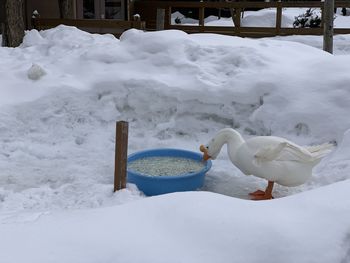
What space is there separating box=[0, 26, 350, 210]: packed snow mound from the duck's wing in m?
0.49

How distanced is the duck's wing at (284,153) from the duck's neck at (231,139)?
331mm

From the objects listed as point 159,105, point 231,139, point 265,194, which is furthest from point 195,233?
point 159,105

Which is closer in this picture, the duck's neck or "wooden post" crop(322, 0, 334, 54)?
the duck's neck

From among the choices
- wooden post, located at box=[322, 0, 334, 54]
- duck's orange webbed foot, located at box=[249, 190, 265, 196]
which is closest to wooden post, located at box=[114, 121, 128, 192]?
duck's orange webbed foot, located at box=[249, 190, 265, 196]

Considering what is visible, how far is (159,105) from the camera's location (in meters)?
5.82

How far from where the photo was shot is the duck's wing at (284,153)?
153 inches

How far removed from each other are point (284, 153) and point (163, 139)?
196 centimetres

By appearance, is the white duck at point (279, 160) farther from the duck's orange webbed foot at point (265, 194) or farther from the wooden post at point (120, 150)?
the wooden post at point (120, 150)

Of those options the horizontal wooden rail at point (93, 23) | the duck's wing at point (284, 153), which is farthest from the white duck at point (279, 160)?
the horizontal wooden rail at point (93, 23)

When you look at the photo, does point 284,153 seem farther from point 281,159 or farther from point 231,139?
point 231,139

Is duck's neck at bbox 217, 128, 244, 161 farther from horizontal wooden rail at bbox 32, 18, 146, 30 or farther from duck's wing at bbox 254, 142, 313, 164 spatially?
horizontal wooden rail at bbox 32, 18, 146, 30

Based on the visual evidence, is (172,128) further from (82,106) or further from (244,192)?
(244,192)

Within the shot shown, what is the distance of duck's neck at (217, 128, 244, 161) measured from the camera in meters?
4.25

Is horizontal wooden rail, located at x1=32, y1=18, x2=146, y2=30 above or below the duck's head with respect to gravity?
above
